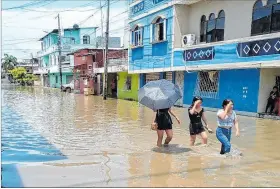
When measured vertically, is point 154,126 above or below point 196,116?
below

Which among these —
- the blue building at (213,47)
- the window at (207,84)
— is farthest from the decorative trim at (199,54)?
the window at (207,84)

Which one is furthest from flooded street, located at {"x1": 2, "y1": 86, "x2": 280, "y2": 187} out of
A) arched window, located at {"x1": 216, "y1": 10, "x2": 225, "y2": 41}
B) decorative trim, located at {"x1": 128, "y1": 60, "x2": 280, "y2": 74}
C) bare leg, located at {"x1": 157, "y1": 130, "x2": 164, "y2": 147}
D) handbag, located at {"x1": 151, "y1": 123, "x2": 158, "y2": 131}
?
arched window, located at {"x1": 216, "y1": 10, "x2": 225, "y2": 41}

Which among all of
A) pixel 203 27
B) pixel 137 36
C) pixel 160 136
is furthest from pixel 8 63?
pixel 160 136

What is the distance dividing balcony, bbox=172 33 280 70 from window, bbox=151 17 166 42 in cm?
234

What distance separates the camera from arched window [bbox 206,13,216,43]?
2059 cm

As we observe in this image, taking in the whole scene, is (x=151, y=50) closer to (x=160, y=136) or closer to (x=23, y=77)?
(x=160, y=136)

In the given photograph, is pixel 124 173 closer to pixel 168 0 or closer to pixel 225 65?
pixel 225 65

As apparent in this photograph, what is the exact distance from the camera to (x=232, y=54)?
17.7 metres

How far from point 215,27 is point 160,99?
13171 millimetres

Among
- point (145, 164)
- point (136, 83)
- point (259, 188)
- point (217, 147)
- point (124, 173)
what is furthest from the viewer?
point (136, 83)

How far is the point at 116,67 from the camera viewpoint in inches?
1260

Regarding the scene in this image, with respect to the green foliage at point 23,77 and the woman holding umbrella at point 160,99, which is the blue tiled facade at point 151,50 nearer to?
the woman holding umbrella at point 160,99

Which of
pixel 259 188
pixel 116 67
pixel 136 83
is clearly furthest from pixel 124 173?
pixel 116 67

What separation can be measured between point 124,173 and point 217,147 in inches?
141
